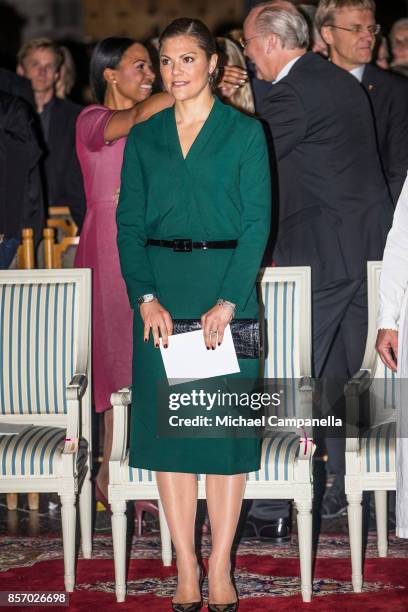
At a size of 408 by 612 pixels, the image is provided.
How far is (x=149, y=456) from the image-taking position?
3289mm

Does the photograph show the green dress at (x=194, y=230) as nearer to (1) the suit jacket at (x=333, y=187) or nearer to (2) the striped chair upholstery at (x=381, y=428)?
(2) the striped chair upholstery at (x=381, y=428)

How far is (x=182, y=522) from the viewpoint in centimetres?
326

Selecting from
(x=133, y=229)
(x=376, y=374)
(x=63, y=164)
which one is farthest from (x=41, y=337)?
(x=63, y=164)

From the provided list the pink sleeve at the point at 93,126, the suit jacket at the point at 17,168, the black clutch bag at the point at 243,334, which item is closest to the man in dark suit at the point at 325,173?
the pink sleeve at the point at 93,126

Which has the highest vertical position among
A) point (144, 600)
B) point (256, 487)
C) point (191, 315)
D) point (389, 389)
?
point (191, 315)

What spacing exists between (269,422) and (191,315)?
0.67m

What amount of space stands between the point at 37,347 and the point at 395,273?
134 cm

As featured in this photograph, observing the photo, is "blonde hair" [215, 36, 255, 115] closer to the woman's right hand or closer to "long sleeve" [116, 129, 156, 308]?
"long sleeve" [116, 129, 156, 308]

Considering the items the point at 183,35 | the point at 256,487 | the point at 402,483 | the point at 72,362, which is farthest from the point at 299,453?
the point at 183,35

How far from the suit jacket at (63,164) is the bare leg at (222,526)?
297 centimetres

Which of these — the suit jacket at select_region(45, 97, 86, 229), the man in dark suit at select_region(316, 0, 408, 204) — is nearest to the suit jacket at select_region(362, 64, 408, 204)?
the man in dark suit at select_region(316, 0, 408, 204)

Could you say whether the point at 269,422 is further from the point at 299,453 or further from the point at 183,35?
the point at 183,35

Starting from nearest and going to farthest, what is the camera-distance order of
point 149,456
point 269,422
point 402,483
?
point 402,483, point 149,456, point 269,422

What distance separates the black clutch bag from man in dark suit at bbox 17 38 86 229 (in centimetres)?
291
